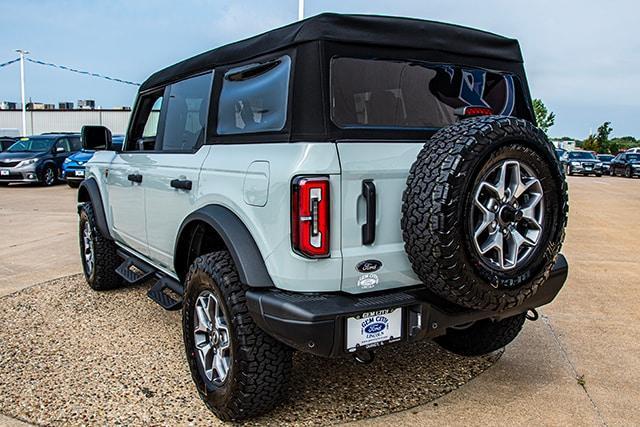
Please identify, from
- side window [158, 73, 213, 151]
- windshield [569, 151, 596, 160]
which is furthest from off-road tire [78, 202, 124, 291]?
windshield [569, 151, 596, 160]

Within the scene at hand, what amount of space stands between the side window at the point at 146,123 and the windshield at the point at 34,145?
14.7m

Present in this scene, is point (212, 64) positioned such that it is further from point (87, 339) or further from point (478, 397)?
point (478, 397)

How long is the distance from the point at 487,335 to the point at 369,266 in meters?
1.41

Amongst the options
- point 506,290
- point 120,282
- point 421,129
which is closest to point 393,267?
point 506,290

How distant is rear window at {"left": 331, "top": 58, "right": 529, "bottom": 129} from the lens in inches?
103

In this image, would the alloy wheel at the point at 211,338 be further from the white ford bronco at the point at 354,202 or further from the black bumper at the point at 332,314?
the black bumper at the point at 332,314

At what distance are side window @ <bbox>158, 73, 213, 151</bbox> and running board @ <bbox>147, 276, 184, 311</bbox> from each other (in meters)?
0.88

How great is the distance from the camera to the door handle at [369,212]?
2447mm

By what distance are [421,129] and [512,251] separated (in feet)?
2.43

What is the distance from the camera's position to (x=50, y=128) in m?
37.1

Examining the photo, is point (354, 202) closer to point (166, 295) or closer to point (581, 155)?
point (166, 295)

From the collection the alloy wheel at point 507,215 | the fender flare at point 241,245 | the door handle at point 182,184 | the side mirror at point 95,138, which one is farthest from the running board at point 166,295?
the alloy wheel at point 507,215

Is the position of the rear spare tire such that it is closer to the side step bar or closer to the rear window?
the rear window

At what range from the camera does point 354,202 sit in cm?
245
